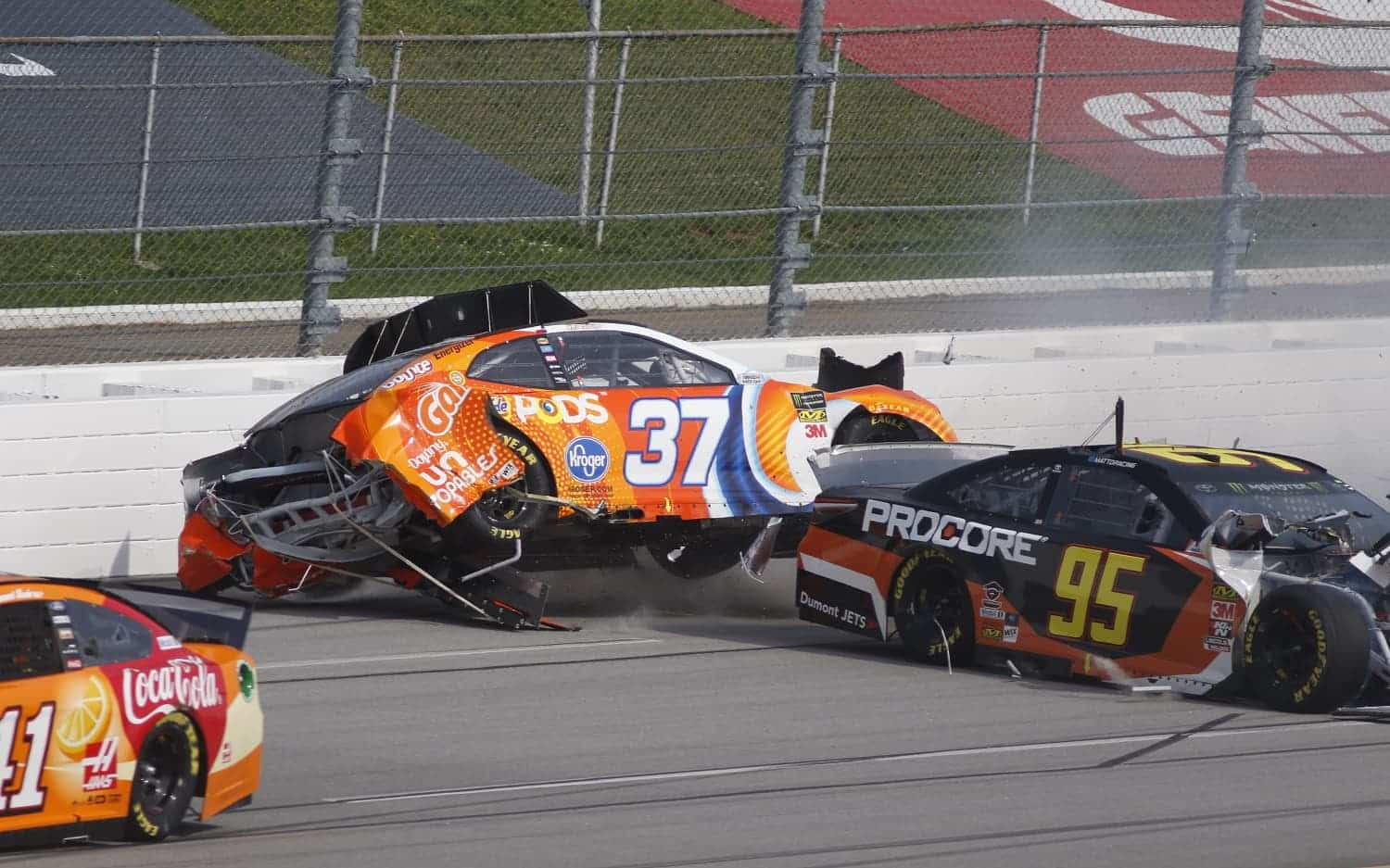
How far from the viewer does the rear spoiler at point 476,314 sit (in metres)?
12.8

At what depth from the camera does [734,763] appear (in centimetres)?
873

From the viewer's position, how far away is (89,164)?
14.2 metres

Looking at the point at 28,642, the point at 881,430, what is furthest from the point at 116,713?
the point at 881,430

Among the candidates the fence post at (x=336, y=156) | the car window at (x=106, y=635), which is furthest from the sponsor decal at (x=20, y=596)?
the fence post at (x=336, y=156)

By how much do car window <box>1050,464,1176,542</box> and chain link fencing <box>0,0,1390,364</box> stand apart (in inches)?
241

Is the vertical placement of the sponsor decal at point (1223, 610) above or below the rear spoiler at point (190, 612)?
above

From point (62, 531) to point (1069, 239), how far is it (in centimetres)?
916

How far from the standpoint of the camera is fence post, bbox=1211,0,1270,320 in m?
17.7

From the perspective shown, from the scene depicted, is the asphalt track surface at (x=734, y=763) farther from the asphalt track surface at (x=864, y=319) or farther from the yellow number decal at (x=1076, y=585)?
the asphalt track surface at (x=864, y=319)

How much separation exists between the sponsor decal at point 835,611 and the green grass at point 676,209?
5235mm

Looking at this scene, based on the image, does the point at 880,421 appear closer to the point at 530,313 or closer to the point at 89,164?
the point at 530,313

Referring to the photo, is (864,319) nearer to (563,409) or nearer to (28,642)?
(563,409)

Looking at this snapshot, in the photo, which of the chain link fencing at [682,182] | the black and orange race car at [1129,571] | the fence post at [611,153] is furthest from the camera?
the fence post at [611,153]

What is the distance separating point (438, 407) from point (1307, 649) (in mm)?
4806
